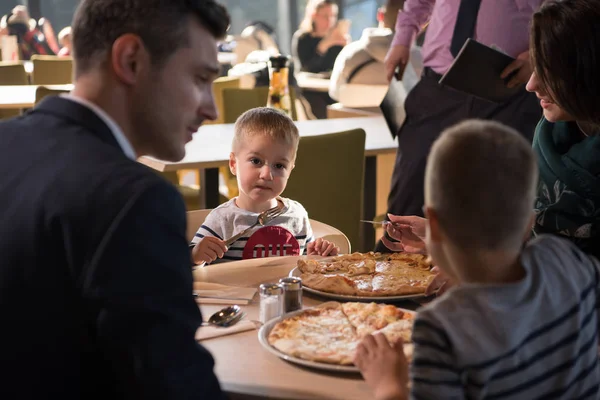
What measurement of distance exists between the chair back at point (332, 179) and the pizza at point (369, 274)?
1.08 meters

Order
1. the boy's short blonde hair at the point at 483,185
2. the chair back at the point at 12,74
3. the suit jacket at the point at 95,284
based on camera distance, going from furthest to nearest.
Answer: the chair back at the point at 12,74 < the boy's short blonde hair at the point at 483,185 < the suit jacket at the point at 95,284

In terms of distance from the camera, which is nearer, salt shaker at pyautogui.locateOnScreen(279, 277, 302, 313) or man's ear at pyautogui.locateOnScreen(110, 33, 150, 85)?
man's ear at pyautogui.locateOnScreen(110, 33, 150, 85)

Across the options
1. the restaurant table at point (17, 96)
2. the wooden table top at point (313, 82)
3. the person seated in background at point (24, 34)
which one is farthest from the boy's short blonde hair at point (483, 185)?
the person seated in background at point (24, 34)

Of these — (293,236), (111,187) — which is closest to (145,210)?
(111,187)

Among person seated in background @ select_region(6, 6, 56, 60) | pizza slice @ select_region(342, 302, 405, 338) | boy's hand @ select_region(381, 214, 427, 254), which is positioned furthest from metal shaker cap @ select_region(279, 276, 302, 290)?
person seated in background @ select_region(6, 6, 56, 60)

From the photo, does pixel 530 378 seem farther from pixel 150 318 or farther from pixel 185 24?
pixel 185 24

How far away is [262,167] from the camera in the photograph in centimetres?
249

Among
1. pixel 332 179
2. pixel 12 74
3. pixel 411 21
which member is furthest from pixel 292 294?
pixel 12 74

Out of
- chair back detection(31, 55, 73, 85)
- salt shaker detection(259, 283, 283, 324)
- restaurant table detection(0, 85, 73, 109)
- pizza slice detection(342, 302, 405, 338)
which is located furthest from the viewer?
chair back detection(31, 55, 73, 85)

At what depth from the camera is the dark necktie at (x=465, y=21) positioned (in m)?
3.15

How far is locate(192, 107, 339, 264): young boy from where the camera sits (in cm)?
242

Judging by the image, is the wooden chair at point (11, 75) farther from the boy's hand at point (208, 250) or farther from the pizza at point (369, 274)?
the pizza at point (369, 274)

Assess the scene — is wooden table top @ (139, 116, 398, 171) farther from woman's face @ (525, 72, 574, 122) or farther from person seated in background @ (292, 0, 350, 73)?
person seated in background @ (292, 0, 350, 73)

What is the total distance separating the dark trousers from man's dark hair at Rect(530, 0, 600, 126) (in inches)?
49.7
